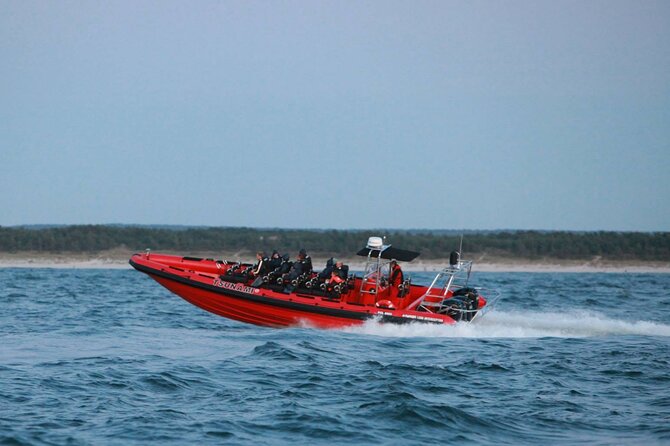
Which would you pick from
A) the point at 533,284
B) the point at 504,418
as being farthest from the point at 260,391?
the point at 533,284

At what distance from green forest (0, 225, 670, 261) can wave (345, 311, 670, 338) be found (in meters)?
34.9

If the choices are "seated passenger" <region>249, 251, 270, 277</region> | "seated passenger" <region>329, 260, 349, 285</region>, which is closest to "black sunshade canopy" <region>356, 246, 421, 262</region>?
"seated passenger" <region>329, 260, 349, 285</region>

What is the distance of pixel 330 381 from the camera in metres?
13.5

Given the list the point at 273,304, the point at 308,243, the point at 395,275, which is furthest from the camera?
the point at 308,243

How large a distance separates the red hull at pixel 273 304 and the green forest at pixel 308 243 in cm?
3458

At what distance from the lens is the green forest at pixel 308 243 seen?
54.3 m

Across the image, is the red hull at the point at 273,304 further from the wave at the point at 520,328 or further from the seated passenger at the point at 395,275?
the seated passenger at the point at 395,275

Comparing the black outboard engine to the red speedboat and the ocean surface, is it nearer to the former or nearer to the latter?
the red speedboat

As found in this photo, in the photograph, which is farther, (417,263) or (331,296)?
(417,263)

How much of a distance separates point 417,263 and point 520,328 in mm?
36091

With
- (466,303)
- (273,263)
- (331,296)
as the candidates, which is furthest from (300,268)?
(466,303)

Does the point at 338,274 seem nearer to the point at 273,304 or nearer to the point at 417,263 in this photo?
the point at 273,304

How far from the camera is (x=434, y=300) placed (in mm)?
20641

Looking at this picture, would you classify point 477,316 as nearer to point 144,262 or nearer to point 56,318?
point 144,262
